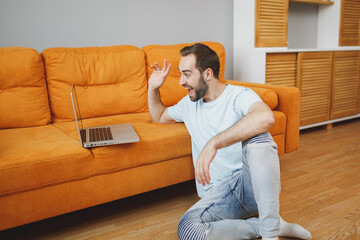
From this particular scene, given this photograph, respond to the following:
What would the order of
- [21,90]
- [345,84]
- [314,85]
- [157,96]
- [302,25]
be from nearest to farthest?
1. [157,96]
2. [21,90]
3. [314,85]
4. [345,84]
5. [302,25]

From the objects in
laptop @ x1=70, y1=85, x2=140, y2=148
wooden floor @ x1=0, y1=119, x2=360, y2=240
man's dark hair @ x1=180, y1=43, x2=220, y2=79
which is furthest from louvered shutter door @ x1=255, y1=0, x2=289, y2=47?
laptop @ x1=70, y1=85, x2=140, y2=148

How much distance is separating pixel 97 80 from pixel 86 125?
359 mm

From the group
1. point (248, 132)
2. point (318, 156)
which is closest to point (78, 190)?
point (248, 132)

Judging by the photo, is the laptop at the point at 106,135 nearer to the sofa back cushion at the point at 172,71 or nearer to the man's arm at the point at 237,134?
the man's arm at the point at 237,134

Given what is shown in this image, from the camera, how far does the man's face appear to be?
139 cm

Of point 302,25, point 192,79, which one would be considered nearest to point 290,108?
point 192,79

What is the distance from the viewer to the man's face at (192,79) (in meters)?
1.39

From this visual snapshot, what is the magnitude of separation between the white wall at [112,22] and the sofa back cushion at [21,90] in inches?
15.1

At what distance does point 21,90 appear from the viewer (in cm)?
182

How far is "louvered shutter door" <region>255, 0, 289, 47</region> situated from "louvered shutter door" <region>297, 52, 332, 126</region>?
→ 270mm

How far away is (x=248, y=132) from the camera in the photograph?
1170 mm

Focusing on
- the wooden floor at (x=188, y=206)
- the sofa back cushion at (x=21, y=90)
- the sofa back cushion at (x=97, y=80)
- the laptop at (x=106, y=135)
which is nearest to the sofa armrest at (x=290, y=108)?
the wooden floor at (x=188, y=206)

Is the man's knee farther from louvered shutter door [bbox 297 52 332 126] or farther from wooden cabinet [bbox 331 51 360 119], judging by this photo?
wooden cabinet [bbox 331 51 360 119]

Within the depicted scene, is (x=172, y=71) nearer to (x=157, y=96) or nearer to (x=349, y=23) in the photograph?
(x=157, y=96)
